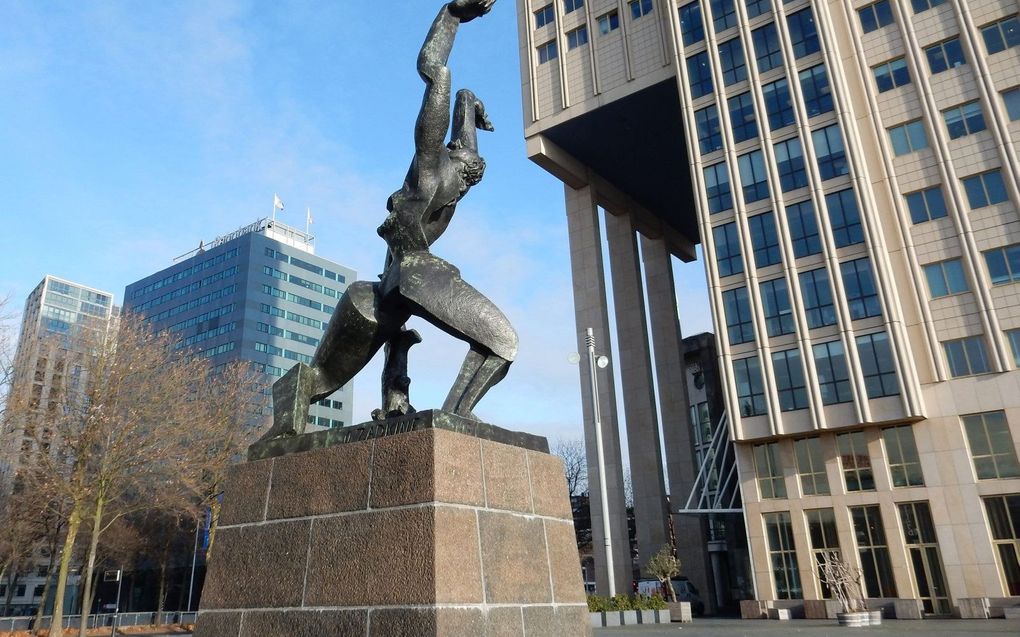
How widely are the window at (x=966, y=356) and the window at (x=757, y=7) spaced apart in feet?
60.9

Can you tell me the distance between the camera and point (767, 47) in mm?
35375

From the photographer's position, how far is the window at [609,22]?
42.3m

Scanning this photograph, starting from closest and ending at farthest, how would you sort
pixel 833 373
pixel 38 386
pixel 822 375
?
pixel 38 386
pixel 833 373
pixel 822 375

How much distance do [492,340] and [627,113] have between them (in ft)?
126

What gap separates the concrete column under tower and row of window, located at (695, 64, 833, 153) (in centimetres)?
1342

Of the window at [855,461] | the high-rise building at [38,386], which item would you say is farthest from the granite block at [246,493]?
the window at [855,461]

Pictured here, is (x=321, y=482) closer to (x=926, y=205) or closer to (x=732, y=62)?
(x=926, y=205)

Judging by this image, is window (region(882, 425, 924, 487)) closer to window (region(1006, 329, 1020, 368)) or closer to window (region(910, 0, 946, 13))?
window (region(1006, 329, 1020, 368))

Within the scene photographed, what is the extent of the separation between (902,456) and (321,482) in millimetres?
30611

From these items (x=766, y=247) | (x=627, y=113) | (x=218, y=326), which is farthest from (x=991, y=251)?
(x=218, y=326)

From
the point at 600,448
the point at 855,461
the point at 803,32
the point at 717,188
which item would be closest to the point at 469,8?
the point at 600,448

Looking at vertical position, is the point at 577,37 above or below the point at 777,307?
above

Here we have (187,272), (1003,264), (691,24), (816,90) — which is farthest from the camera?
(187,272)

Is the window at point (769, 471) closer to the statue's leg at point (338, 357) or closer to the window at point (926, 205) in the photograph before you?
the window at point (926, 205)
